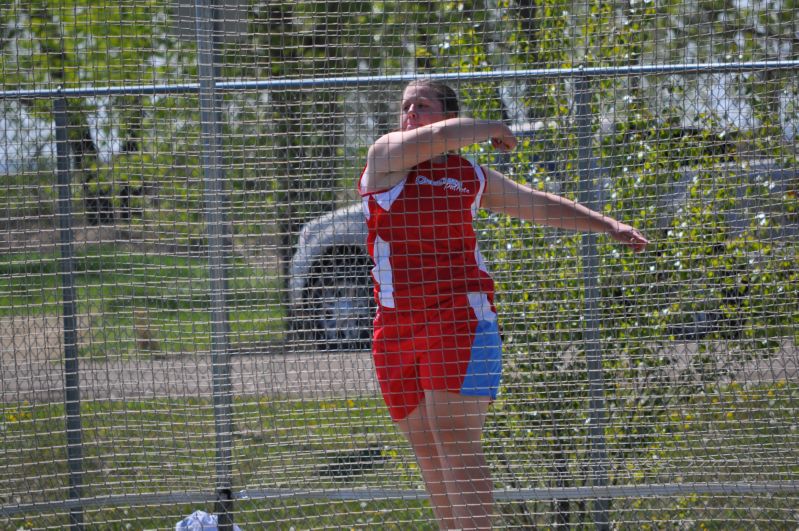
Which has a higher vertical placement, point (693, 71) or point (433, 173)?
point (693, 71)

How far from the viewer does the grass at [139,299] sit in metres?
3.36

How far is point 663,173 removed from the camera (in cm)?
323

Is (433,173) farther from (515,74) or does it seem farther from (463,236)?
(515,74)

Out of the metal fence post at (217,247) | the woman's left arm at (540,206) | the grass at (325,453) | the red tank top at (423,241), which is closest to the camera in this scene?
the red tank top at (423,241)

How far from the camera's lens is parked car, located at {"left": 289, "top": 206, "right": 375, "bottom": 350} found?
11.4 feet

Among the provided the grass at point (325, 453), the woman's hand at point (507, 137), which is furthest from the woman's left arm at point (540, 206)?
the grass at point (325, 453)

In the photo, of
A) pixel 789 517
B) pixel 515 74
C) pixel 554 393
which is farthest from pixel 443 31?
pixel 789 517

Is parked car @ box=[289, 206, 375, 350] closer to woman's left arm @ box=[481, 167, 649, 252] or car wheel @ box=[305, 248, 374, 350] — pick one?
car wheel @ box=[305, 248, 374, 350]

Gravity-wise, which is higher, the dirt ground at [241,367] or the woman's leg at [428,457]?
the dirt ground at [241,367]

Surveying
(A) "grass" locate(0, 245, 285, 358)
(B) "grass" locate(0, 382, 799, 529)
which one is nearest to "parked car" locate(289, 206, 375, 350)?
(A) "grass" locate(0, 245, 285, 358)

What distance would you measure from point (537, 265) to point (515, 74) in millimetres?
795

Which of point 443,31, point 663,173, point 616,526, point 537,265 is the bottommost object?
point 616,526

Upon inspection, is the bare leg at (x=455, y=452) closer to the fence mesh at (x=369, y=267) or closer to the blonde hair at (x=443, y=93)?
the fence mesh at (x=369, y=267)

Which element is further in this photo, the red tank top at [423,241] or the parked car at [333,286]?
the parked car at [333,286]
